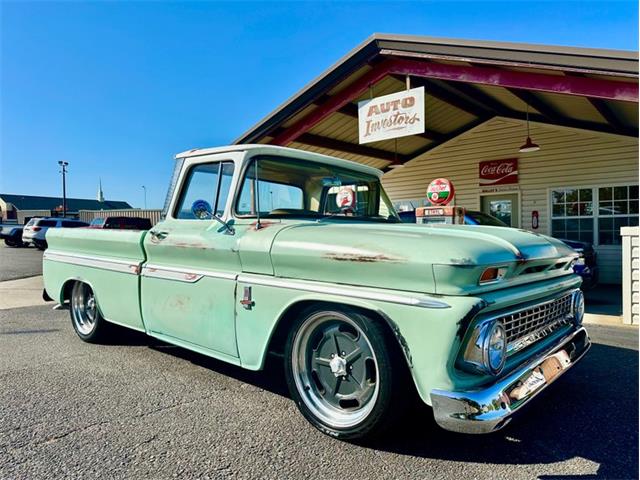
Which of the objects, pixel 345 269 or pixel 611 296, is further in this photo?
pixel 611 296

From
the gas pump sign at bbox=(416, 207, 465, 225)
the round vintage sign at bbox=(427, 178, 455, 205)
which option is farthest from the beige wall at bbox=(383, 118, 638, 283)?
the gas pump sign at bbox=(416, 207, 465, 225)

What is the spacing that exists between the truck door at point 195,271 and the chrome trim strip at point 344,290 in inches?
10.8

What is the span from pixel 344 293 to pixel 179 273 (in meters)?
1.64

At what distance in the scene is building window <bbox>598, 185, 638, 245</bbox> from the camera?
10.3 meters

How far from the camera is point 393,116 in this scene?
8.23 m

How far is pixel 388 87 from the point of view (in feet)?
31.9

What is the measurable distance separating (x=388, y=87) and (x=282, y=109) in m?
2.36

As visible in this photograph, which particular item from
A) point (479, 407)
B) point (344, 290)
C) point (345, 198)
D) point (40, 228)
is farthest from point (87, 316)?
point (40, 228)

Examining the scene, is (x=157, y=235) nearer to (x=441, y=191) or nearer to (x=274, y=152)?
(x=274, y=152)

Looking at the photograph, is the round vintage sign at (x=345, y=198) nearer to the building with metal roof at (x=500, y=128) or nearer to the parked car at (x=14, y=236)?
the building with metal roof at (x=500, y=128)

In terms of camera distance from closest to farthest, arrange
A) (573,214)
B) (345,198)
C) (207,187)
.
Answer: (207,187) < (345,198) < (573,214)

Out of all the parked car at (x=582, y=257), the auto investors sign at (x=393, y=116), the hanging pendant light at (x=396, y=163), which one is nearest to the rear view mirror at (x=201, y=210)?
the parked car at (x=582, y=257)

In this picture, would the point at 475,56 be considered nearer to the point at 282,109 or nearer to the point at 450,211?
the point at 450,211

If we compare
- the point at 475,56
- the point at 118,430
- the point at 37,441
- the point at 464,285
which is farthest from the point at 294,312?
the point at 475,56
